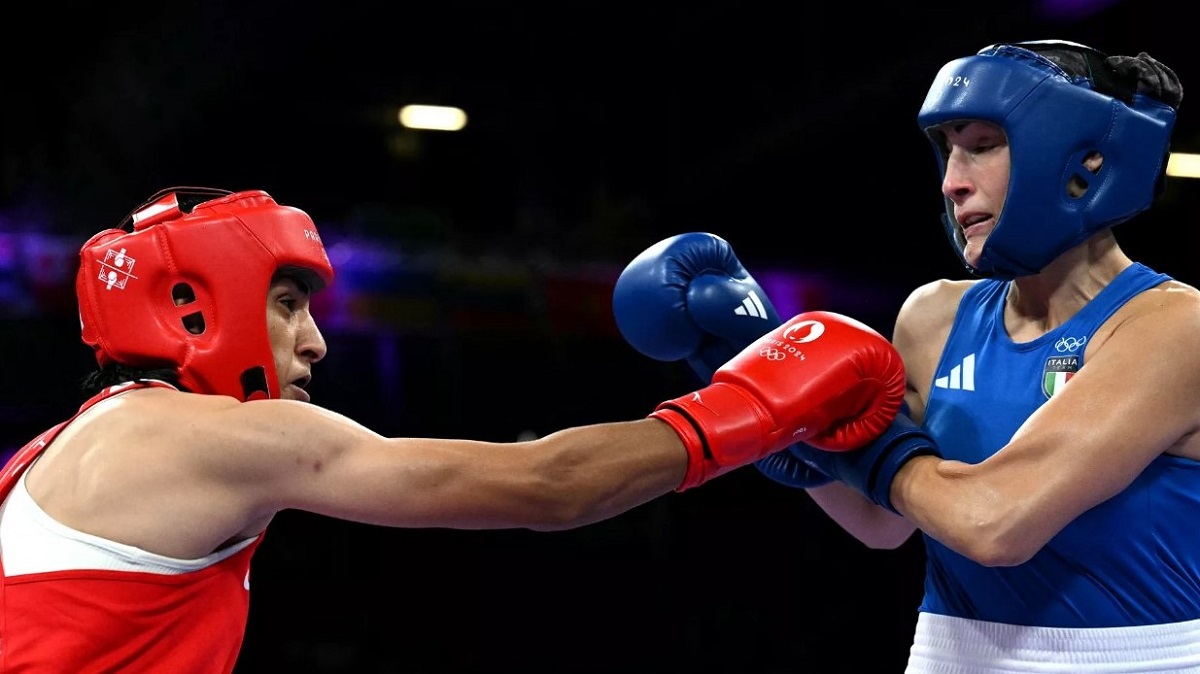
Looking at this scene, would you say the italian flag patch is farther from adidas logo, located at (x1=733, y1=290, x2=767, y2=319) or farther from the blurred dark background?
the blurred dark background

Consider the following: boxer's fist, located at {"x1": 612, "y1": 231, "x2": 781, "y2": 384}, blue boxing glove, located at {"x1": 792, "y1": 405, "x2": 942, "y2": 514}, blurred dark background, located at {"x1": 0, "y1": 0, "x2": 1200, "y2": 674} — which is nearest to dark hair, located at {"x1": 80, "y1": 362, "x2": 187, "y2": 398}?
boxer's fist, located at {"x1": 612, "y1": 231, "x2": 781, "y2": 384}

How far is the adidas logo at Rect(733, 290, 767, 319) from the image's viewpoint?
2539mm

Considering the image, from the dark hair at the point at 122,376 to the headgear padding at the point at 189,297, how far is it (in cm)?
1

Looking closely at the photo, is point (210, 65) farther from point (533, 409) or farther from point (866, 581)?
point (866, 581)

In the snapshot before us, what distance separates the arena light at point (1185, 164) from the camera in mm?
6723

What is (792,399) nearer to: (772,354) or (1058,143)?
(772,354)

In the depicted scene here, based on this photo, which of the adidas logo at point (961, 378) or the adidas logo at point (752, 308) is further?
the adidas logo at point (752, 308)

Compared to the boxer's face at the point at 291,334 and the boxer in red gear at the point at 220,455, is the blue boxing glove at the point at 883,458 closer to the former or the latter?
the boxer in red gear at the point at 220,455

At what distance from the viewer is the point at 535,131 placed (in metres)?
7.39

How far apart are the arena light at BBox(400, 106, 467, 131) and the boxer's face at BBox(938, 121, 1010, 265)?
5146 millimetres

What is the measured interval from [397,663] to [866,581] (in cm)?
282

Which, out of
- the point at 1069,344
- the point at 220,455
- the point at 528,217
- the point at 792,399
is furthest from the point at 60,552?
the point at 528,217

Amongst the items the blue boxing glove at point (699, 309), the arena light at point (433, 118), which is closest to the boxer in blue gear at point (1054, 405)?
the blue boxing glove at point (699, 309)

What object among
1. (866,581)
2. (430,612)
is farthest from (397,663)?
(866,581)
